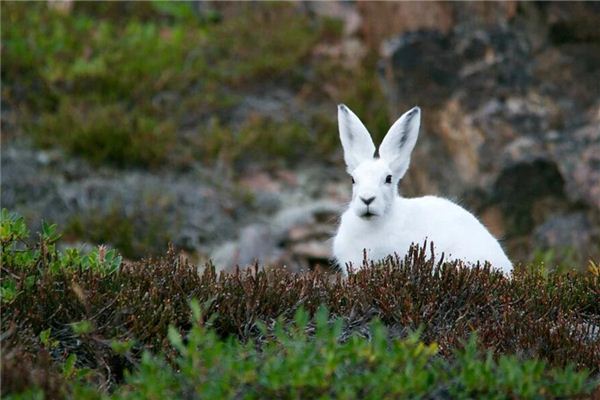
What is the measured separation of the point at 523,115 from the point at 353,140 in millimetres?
4222

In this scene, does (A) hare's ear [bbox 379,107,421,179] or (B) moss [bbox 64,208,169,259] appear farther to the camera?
(B) moss [bbox 64,208,169,259]

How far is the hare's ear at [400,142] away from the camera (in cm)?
604

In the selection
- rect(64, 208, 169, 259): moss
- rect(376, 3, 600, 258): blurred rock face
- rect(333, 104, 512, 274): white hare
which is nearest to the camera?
rect(333, 104, 512, 274): white hare

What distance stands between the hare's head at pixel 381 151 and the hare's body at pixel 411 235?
0.10 meters

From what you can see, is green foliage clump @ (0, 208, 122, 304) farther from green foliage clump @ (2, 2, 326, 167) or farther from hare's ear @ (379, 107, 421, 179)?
green foliage clump @ (2, 2, 326, 167)

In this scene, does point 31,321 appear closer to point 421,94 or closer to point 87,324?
point 87,324

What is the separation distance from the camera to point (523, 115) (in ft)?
32.5

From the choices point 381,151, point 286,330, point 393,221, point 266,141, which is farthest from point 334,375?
point 266,141

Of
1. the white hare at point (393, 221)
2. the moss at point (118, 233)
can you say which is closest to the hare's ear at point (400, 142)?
the white hare at point (393, 221)

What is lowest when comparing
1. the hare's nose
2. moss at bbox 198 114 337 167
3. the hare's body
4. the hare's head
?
moss at bbox 198 114 337 167

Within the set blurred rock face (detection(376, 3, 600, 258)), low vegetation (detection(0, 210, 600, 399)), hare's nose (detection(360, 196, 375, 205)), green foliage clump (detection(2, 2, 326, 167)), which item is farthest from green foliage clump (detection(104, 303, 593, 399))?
green foliage clump (detection(2, 2, 326, 167))

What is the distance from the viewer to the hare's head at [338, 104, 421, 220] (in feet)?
19.3

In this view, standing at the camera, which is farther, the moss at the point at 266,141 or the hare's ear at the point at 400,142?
the moss at the point at 266,141

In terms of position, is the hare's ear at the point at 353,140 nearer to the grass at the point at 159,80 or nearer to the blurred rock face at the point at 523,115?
the blurred rock face at the point at 523,115
